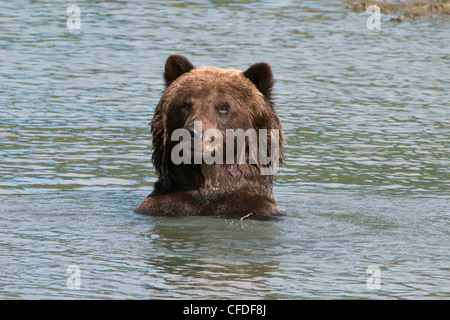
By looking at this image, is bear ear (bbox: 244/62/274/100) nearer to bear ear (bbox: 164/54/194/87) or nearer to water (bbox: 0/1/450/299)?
bear ear (bbox: 164/54/194/87)

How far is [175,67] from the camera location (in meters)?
9.98

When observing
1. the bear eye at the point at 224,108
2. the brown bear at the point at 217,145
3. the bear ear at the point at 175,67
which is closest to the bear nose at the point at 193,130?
the brown bear at the point at 217,145

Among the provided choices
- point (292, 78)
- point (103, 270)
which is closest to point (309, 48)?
point (292, 78)

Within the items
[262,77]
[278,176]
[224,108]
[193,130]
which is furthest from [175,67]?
[278,176]

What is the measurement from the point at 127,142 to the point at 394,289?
7.43 metres

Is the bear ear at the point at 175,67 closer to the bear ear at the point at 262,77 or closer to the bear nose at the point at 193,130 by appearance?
the bear ear at the point at 262,77

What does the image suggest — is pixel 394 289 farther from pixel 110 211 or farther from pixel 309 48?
pixel 309 48

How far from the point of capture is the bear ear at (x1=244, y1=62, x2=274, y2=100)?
9.77 metres

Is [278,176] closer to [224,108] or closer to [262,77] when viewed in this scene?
[262,77]

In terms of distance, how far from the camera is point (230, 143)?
973 cm

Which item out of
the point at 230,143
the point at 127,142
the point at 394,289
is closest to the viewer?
the point at 394,289

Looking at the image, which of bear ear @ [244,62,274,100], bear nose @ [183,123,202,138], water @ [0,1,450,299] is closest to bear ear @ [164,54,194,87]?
bear ear @ [244,62,274,100]

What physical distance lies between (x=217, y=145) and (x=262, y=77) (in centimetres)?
81

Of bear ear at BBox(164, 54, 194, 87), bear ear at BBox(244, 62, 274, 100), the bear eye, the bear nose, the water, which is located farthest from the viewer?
bear ear at BBox(164, 54, 194, 87)
